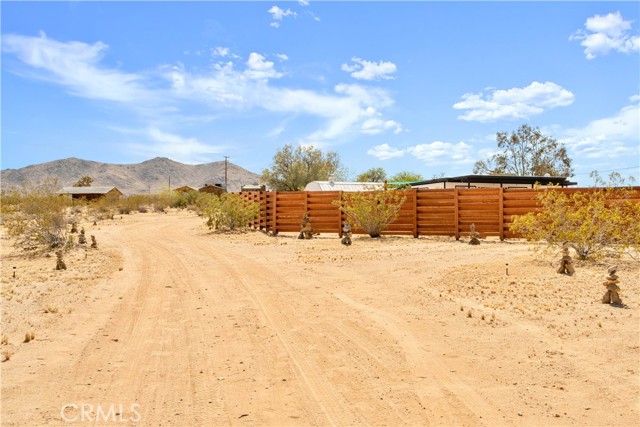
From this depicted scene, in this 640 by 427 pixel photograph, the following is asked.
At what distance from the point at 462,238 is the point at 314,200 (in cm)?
690

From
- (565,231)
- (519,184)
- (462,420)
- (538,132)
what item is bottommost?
(462,420)

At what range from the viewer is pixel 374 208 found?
19922 mm

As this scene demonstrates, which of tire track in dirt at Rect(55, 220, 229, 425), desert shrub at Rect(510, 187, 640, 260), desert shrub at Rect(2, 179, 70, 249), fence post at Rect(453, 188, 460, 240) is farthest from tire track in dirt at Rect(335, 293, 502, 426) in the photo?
fence post at Rect(453, 188, 460, 240)

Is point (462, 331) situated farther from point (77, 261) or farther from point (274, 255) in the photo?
point (77, 261)

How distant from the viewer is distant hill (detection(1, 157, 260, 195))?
134375mm

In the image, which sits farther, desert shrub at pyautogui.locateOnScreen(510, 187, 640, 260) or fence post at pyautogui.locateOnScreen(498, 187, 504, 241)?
fence post at pyautogui.locateOnScreen(498, 187, 504, 241)

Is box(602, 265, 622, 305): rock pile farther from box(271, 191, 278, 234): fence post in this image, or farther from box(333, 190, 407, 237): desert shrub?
box(271, 191, 278, 234): fence post

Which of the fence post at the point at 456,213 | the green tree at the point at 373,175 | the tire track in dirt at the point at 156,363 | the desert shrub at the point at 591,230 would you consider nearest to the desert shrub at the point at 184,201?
the green tree at the point at 373,175

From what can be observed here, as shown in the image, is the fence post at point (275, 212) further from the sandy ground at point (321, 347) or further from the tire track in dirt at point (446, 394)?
the tire track in dirt at point (446, 394)

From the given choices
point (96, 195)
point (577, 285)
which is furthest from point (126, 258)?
point (96, 195)

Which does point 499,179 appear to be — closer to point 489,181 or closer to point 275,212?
point 489,181

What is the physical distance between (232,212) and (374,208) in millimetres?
8301

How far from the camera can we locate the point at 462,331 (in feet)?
22.6

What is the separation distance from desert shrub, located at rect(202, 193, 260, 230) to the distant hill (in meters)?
109
